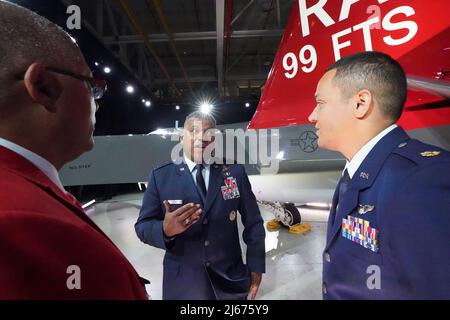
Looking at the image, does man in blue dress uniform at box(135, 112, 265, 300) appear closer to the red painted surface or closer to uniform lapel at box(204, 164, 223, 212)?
uniform lapel at box(204, 164, 223, 212)

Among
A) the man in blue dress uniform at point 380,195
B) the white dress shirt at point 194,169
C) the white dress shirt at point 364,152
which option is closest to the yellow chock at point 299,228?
the white dress shirt at point 194,169

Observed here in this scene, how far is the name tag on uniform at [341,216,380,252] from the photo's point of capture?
730 mm

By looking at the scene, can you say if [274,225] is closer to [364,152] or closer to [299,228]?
[299,228]

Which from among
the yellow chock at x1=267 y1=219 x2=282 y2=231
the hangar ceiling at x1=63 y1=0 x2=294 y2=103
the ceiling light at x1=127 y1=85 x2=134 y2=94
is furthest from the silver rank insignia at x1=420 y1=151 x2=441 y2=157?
the ceiling light at x1=127 y1=85 x2=134 y2=94

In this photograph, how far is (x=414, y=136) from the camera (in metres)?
1.17

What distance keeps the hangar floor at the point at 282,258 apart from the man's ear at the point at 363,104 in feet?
7.09

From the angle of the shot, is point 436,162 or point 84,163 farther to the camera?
point 84,163

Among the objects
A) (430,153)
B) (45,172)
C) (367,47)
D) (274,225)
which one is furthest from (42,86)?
(274,225)

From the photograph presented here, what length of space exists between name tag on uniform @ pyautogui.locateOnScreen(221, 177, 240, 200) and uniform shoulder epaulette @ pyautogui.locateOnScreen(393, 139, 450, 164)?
36.8 inches

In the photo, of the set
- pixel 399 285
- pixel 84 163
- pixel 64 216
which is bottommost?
pixel 399 285

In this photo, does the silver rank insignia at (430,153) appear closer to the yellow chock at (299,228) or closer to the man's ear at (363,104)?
the man's ear at (363,104)
